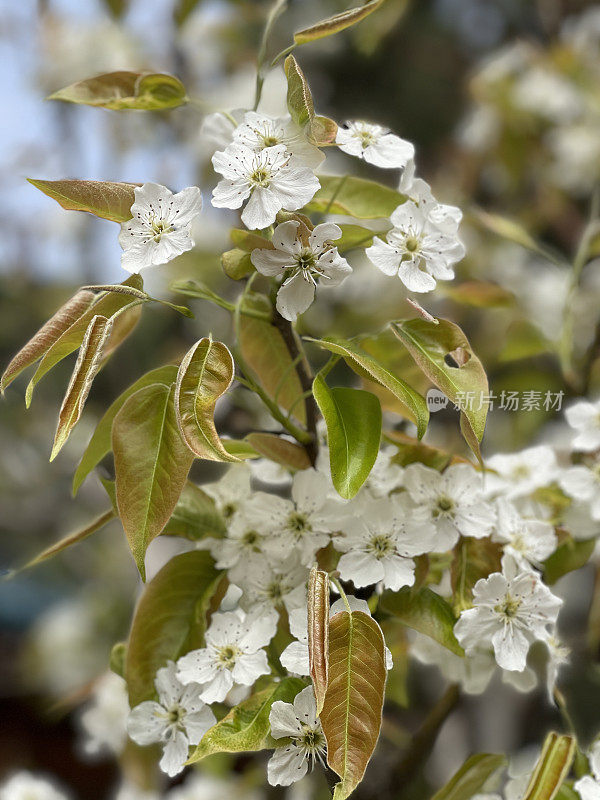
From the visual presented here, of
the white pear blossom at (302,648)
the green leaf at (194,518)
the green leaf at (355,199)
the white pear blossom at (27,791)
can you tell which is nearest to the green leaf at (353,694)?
the white pear blossom at (302,648)

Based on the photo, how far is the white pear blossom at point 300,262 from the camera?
371 mm

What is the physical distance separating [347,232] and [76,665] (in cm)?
126

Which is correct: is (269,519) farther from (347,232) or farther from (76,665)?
(76,665)

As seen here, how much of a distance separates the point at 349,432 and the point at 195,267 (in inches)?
33.7

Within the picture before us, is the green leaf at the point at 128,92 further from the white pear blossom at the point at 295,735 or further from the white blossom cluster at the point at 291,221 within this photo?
the white pear blossom at the point at 295,735

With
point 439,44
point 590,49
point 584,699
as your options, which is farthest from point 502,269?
point 439,44

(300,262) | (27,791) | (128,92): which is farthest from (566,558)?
(27,791)

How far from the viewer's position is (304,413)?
472 millimetres

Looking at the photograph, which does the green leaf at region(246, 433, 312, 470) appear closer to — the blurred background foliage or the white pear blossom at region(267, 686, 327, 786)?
the white pear blossom at region(267, 686, 327, 786)

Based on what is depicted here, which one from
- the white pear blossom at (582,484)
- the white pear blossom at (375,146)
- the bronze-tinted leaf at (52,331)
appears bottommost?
the white pear blossom at (582,484)

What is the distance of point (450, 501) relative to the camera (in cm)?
44

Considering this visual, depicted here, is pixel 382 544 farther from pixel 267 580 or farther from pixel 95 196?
pixel 95 196

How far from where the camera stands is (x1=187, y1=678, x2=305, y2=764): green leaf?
36 centimetres

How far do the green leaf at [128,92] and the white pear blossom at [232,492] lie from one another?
0.21m
